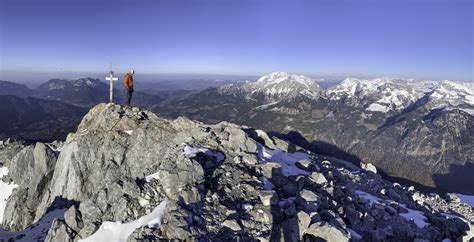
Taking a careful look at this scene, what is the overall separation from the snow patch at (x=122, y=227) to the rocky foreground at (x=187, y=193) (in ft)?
0.29

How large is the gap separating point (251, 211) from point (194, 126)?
19609mm

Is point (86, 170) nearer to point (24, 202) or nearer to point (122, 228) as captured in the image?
point (24, 202)

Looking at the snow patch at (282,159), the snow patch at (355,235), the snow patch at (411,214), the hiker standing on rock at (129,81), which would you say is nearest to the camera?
the snow patch at (355,235)

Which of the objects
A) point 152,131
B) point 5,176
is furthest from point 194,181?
point 5,176

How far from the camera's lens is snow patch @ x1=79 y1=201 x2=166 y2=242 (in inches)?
942

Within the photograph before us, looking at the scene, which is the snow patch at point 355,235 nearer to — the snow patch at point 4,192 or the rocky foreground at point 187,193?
the rocky foreground at point 187,193

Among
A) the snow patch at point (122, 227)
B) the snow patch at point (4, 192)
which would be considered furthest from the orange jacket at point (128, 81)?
the snow patch at point (4, 192)

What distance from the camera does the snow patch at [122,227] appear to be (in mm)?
23938

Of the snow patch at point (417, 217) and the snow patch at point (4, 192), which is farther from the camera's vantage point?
the snow patch at point (4, 192)

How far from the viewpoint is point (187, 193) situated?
25.5m

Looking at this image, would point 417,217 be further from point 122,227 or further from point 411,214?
point 122,227

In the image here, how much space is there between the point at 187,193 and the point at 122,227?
15.7 ft

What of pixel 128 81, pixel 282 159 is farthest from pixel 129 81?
pixel 282 159

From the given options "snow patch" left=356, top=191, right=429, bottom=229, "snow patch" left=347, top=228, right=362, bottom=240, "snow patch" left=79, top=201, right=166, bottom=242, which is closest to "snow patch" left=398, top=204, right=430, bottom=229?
"snow patch" left=356, top=191, right=429, bottom=229
